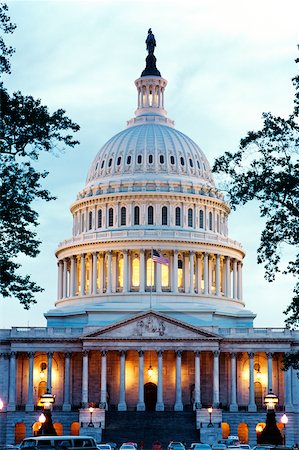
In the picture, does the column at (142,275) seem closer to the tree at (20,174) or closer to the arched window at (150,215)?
the arched window at (150,215)

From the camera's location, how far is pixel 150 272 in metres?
154

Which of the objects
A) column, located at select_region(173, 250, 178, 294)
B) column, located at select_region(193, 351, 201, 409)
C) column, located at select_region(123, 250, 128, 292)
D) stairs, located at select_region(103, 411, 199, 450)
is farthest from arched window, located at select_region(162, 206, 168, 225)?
stairs, located at select_region(103, 411, 199, 450)

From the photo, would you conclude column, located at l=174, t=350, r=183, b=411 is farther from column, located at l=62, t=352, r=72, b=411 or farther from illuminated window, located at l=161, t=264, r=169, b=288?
illuminated window, located at l=161, t=264, r=169, b=288

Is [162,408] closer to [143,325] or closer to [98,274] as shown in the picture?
[143,325]

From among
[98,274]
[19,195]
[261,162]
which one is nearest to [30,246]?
[19,195]

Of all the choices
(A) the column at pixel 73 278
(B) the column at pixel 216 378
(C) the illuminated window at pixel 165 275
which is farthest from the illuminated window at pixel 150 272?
(B) the column at pixel 216 378

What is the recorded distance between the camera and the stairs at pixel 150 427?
123 m

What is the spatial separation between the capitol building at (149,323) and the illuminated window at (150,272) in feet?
0.60

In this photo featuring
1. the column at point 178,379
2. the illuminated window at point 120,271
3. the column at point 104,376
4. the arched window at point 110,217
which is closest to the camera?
the column at point 104,376

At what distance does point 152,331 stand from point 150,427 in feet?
47.5

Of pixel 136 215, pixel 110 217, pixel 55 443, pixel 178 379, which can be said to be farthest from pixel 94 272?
pixel 55 443

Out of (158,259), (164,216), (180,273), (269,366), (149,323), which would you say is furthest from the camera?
(164,216)

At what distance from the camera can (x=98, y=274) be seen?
15625cm

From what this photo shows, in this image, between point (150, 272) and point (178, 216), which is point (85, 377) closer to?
point (150, 272)
